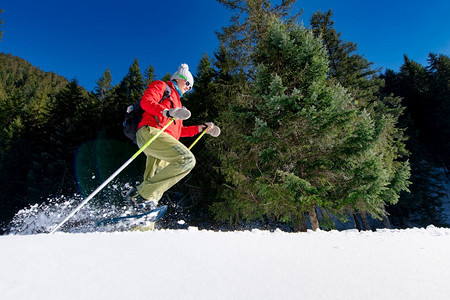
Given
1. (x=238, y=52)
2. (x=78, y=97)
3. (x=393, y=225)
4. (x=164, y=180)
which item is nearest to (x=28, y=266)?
(x=164, y=180)

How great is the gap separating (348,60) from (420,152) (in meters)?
13.2

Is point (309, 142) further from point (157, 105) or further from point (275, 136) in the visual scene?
point (157, 105)

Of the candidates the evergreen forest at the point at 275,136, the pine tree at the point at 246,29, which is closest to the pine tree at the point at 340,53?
the evergreen forest at the point at 275,136

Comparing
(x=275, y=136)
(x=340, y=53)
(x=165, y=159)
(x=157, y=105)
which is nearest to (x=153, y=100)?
(x=157, y=105)

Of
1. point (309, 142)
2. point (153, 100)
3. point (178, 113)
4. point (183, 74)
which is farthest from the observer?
point (309, 142)

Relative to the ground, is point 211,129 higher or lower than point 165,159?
higher

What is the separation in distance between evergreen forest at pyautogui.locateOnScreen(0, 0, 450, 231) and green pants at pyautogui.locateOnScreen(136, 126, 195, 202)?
3146 millimetres

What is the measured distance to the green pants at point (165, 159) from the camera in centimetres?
318

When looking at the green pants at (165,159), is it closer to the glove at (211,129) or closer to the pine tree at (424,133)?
the glove at (211,129)

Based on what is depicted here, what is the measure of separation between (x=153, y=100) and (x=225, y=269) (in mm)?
2648

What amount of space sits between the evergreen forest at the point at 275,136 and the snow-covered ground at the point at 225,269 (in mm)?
4216

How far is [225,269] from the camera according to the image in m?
1.08

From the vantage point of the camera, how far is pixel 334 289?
87 centimetres

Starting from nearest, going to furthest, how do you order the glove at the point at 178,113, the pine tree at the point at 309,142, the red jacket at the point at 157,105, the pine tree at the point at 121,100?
1. the glove at the point at 178,113
2. the red jacket at the point at 157,105
3. the pine tree at the point at 309,142
4. the pine tree at the point at 121,100
